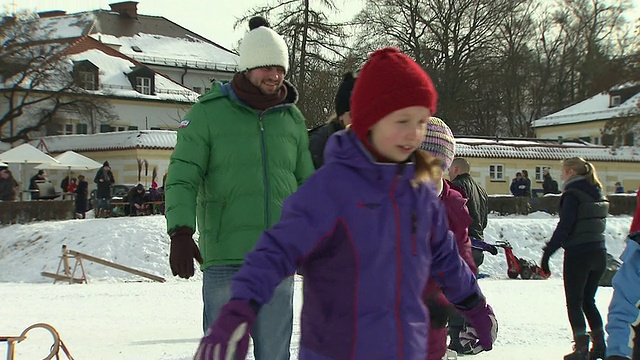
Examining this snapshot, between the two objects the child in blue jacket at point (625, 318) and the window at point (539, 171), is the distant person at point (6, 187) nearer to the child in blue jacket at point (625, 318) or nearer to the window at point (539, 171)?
the window at point (539, 171)

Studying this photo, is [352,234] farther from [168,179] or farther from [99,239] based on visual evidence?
[99,239]

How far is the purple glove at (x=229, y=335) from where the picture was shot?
261cm

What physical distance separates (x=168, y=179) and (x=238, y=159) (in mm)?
346

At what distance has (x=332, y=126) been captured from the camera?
17.9 ft

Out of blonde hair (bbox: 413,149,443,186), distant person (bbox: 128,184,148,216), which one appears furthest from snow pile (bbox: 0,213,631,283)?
blonde hair (bbox: 413,149,443,186)

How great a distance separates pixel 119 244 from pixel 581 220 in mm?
16442

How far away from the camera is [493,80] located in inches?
1967

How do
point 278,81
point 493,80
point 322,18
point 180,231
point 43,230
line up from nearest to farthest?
point 180,231 → point 278,81 → point 43,230 → point 322,18 → point 493,80

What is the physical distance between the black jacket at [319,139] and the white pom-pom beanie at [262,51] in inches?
24.9

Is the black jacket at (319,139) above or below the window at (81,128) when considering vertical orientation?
below

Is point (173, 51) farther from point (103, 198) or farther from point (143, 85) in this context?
point (103, 198)

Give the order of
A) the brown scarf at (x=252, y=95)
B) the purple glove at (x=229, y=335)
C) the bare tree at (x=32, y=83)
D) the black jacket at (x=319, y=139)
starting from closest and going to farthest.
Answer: the purple glove at (x=229, y=335)
the brown scarf at (x=252, y=95)
the black jacket at (x=319, y=139)
the bare tree at (x=32, y=83)

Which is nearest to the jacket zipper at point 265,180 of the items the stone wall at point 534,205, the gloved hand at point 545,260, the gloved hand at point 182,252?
the gloved hand at point 182,252

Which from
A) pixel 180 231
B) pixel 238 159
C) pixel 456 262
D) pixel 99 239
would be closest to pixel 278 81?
pixel 238 159
